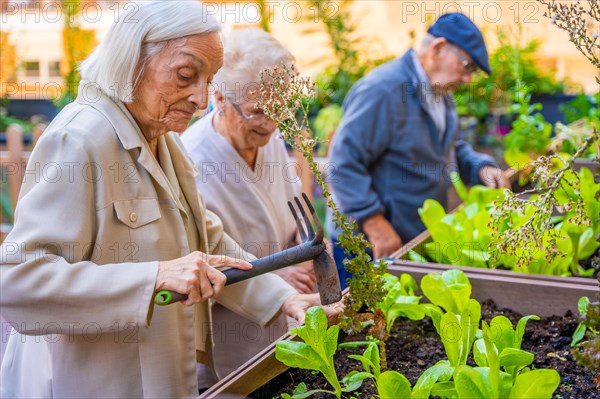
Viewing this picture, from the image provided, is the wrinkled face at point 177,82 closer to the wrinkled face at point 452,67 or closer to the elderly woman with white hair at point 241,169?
the elderly woman with white hair at point 241,169

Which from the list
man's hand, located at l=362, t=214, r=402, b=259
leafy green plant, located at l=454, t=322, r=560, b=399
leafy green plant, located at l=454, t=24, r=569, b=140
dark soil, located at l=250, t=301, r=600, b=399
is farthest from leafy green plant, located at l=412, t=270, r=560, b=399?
leafy green plant, located at l=454, t=24, r=569, b=140

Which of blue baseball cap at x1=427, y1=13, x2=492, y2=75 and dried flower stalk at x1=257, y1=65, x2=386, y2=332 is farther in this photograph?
blue baseball cap at x1=427, y1=13, x2=492, y2=75

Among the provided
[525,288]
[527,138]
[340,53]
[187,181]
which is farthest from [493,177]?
[340,53]

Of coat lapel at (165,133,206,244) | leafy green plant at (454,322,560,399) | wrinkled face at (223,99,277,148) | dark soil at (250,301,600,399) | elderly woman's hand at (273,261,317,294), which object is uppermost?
wrinkled face at (223,99,277,148)

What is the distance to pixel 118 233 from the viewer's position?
4.37ft

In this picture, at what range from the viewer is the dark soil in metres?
1.28

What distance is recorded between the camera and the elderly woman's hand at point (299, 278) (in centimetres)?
196

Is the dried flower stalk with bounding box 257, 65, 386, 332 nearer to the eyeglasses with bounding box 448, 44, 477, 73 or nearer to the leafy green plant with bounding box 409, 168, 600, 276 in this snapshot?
the leafy green plant with bounding box 409, 168, 600, 276

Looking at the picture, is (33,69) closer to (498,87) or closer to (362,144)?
(498,87)

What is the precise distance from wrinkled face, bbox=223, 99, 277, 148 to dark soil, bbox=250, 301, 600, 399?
613 millimetres

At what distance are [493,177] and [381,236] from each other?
1.88ft

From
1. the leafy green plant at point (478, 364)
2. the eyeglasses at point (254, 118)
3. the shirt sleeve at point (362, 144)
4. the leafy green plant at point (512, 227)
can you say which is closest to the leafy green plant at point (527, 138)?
the shirt sleeve at point (362, 144)

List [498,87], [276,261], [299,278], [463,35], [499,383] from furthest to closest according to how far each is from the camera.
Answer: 1. [498,87]
2. [463,35]
3. [299,278]
4. [276,261]
5. [499,383]

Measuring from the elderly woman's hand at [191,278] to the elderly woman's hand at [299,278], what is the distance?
746mm
